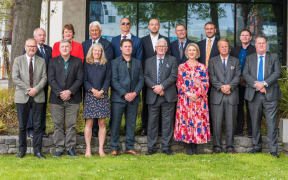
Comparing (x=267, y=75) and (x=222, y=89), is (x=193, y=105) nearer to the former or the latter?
(x=222, y=89)

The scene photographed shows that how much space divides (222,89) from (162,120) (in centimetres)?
134

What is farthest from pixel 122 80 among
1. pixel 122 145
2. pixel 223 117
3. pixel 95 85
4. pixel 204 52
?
pixel 223 117

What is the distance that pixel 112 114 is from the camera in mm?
7512

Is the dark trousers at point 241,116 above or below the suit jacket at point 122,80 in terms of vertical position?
below

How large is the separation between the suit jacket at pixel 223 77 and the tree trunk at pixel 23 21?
4.68m

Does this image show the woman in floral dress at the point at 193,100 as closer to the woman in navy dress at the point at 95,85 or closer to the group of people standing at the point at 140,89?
the group of people standing at the point at 140,89

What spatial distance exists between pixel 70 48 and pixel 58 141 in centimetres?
178

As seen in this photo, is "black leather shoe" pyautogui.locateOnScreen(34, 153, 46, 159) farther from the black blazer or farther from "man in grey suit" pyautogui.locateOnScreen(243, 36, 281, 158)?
"man in grey suit" pyautogui.locateOnScreen(243, 36, 281, 158)

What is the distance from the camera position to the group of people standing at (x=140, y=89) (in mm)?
7098

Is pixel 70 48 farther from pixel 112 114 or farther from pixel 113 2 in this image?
pixel 113 2

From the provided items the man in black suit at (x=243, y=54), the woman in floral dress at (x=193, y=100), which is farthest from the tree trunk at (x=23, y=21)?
the man in black suit at (x=243, y=54)

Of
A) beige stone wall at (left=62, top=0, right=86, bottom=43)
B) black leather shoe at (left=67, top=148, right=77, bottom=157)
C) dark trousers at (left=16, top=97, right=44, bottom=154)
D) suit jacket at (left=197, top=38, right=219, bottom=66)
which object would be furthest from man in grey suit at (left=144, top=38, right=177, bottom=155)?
beige stone wall at (left=62, top=0, right=86, bottom=43)

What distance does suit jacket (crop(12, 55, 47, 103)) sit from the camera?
6980mm

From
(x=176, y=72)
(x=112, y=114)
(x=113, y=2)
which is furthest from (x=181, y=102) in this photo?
(x=113, y=2)
